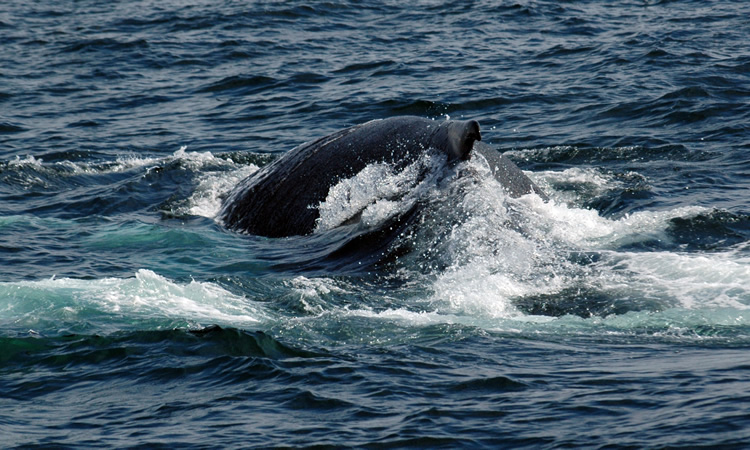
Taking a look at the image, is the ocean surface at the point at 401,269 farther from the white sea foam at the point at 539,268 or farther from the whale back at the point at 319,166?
the whale back at the point at 319,166

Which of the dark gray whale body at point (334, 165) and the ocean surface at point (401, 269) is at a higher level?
the dark gray whale body at point (334, 165)

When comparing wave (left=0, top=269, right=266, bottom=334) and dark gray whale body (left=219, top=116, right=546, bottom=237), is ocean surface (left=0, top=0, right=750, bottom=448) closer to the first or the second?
wave (left=0, top=269, right=266, bottom=334)

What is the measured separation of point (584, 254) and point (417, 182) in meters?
2.02

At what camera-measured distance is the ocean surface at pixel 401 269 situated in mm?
7660

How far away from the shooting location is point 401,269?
11250mm

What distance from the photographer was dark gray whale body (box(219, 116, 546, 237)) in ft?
39.7

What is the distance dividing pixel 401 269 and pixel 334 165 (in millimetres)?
2296

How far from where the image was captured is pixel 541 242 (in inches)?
452

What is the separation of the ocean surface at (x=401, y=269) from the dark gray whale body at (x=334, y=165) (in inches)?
9.6

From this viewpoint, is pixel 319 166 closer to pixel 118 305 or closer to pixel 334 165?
pixel 334 165

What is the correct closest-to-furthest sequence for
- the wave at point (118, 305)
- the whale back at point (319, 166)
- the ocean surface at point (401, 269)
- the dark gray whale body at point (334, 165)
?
the ocean surface at point (401, 269), the wave at point (118, 305), the dark gray whale body at point (334, 165), the whale back at point (319, 166)

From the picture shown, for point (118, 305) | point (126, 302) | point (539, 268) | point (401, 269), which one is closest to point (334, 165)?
point (401, 269)

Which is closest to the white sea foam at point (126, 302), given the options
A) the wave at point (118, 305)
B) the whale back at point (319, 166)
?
the wave at point (118, 305)

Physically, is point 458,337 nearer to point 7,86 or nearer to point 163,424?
point 163,424
